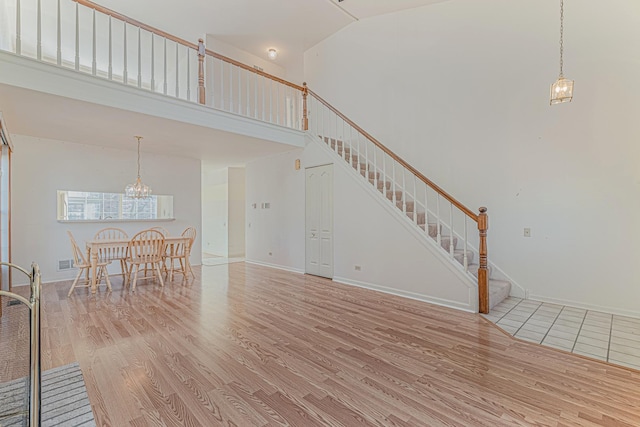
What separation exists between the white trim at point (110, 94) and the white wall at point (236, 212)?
3746 millimetres

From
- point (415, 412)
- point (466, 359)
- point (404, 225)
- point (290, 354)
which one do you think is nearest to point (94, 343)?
point (290, 354)

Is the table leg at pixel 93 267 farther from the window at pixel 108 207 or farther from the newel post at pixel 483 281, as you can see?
the newel post at pixel 483 281

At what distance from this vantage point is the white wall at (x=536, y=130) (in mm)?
3576

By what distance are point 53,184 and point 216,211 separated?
14.2ft

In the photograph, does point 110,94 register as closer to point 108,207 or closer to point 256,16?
point 108,207

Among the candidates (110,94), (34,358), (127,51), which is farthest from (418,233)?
(127,51)

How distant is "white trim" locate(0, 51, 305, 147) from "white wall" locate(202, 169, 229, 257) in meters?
4.07

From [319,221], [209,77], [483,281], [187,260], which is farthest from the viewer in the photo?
[209,77]

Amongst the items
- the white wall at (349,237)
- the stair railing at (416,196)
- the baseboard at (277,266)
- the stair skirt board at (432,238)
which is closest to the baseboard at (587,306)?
the stair skirt board at (432,238)

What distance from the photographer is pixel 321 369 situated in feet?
7.52

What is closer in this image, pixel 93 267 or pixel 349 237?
pixel 93 267

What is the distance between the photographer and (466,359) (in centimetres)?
246

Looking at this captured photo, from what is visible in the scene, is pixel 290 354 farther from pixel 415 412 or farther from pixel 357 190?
pixel 357 190

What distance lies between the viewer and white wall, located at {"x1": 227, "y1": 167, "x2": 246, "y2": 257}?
8578 mm
